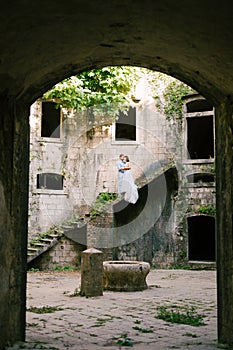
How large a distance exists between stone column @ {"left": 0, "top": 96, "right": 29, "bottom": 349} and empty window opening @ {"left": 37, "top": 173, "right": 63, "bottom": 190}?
14.1 meters

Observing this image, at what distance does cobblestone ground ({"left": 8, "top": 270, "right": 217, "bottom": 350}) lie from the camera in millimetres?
5809

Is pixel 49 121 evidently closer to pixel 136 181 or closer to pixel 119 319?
pixel 136 181

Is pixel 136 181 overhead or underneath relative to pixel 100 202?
overhead

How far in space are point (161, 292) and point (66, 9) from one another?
29.0 ft

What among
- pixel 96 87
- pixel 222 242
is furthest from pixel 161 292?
pixel 96 87

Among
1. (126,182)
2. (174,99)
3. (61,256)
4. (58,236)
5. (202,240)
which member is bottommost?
(61,256)

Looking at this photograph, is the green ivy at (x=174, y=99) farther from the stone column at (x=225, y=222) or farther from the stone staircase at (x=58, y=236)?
the stone column at (x=225, y=222)

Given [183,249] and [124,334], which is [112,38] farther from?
[183,249]

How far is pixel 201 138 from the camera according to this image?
22.7 meters

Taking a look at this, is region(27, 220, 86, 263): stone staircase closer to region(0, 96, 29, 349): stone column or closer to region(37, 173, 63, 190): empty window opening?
region(37, 173, 63, 190): empty window opening

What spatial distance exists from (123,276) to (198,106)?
11234 mm

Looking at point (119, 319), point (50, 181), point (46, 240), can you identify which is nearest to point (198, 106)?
point (50, 181)

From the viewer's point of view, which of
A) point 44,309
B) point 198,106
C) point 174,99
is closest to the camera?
point 44,309

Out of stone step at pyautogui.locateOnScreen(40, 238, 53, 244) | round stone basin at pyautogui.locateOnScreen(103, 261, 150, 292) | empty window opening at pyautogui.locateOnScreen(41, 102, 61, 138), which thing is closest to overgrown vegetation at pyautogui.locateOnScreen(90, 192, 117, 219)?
stone step at pyautogui.locateOnScreen(40, 238, 53, 244)
